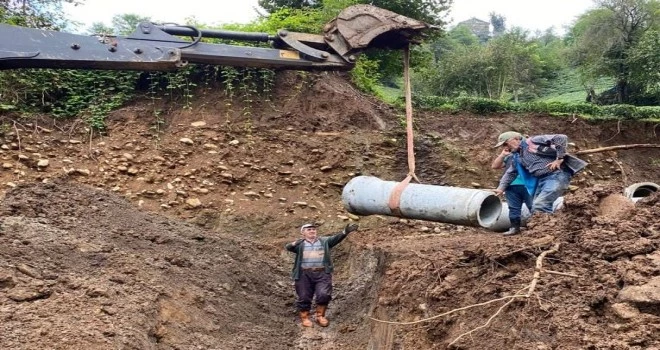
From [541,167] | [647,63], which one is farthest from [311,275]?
[647,63]

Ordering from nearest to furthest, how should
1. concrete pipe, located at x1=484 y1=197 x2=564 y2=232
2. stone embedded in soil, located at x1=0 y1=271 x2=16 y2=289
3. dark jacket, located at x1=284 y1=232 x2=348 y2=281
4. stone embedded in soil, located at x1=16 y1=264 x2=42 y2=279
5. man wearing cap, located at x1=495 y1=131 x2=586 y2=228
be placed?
1. stone embedded in soil, located at x1=0 y1=271 x2=16 y2=289
2. stone embedded in soil, located at x1=16 y1=264 x2=42 y2=279
3. man wearing cap, located at x1=495 y1=131 x2=586 y2=228
4. dark jacket, located at x1=284 y1=232 x2=348 y2=281
5. concrete pipe, located at x1=484 y1=197 x2=564 y2=232

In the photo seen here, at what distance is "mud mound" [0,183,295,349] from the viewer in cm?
407

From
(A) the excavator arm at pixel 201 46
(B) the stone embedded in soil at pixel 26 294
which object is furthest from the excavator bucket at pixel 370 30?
(B) the stone embedded in soil at pixel 26 294

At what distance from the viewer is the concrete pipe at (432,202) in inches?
220

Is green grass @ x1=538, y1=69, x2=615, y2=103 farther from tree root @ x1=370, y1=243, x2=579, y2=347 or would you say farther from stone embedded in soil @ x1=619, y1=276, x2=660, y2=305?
stone embedded in soil @ x1=619, y1=276, x2=660, y2=305

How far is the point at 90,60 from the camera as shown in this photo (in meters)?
5.64

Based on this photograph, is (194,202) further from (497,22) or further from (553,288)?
(497,22)

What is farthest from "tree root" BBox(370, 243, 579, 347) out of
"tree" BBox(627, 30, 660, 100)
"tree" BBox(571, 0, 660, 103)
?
"tree" BBox(571, 0, 660, 103)

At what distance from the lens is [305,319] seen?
6.18 metres

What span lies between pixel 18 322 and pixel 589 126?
1108 cm

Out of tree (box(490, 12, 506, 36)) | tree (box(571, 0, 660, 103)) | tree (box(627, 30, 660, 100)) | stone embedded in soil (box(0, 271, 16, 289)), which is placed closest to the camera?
stone embedded in soil (box(0, 271, 16, 289))

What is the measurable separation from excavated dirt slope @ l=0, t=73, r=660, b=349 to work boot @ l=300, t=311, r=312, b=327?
0.10 m

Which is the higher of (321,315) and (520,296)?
(520,296)

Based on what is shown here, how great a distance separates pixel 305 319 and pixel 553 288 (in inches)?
119
